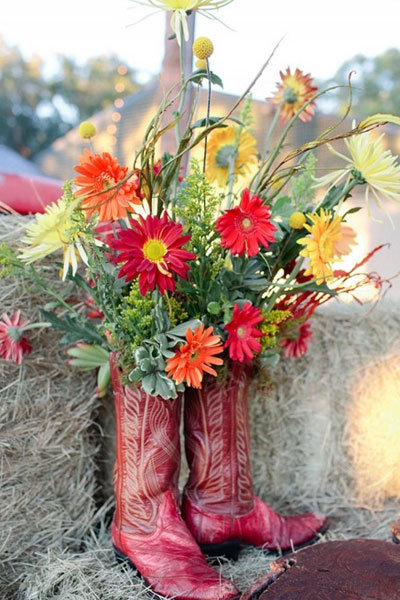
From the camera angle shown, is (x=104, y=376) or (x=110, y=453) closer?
(x=104, y=376)

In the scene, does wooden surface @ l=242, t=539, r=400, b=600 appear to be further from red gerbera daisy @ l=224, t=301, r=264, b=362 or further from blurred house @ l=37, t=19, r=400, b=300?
blurred house @ l=37, t=19, r=400, b=300

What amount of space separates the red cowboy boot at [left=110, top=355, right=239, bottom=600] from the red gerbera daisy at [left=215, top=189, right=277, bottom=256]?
0.91 ft


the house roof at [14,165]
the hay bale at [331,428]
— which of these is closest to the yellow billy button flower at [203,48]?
the hay bale at [331,428]

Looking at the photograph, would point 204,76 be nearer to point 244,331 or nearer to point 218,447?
point 244,331

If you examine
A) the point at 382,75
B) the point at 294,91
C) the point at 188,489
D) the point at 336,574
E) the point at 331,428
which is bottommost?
the point at 336,574

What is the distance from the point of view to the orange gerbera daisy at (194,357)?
32.6 inches

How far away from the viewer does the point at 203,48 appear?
0.75 meters

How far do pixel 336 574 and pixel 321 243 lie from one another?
429mm

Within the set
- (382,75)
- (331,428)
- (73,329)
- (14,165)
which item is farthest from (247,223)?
(382,75)

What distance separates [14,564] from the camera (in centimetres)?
99

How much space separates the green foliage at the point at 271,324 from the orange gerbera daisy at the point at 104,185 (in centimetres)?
28

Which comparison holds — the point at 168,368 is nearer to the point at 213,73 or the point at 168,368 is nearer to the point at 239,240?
the point at 239,240

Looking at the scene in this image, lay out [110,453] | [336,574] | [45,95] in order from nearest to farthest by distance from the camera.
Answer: [336,574], [110,453], [45,95]

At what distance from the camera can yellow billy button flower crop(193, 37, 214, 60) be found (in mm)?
753
